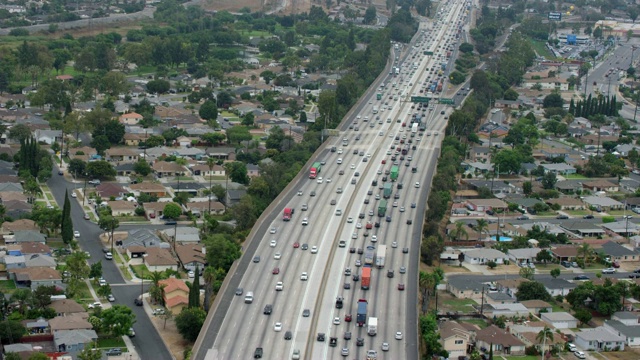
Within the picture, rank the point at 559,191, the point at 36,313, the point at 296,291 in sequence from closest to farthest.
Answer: the point at 36,313 < the point at 296,291 < the point at 559,191

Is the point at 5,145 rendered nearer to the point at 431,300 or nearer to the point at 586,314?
the point at 431,300

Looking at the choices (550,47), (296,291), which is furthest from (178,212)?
(550,47)

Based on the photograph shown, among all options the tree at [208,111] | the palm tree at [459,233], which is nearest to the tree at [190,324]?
the palm tree at [459,233]

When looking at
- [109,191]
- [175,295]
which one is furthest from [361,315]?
[109,191]

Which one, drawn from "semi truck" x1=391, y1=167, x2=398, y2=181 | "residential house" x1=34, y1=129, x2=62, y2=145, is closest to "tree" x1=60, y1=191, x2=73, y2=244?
"semi truck" x1=391, y1=167, x2=398, y2=181

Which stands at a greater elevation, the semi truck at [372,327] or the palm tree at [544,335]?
the semi truck at [372,327]

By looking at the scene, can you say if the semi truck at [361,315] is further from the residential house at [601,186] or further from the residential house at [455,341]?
the residential house at [601,186]

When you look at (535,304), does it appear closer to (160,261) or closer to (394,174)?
(160,261)
